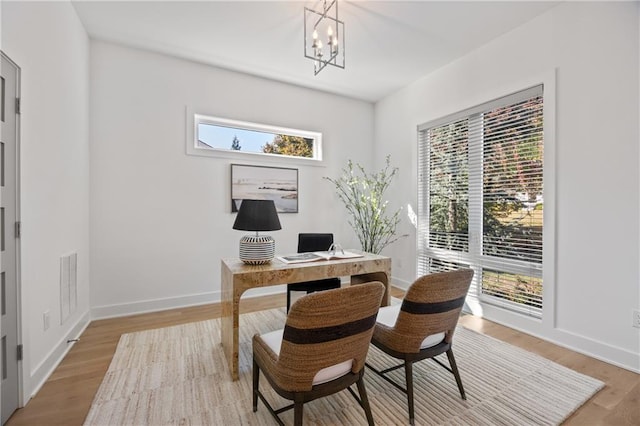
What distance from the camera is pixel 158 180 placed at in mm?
3438

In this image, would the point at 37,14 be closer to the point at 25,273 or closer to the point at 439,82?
the point at 25,273

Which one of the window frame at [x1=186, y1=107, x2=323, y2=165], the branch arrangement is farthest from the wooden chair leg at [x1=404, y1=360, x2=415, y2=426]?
the window frame at [x1=186, y1=107, x2=323, y2=165]

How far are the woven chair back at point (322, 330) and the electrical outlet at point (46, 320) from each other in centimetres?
193

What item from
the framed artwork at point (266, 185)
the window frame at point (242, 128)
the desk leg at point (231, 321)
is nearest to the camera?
the desk leg at point (231, 321)

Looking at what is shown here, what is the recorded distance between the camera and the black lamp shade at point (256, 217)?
6.89 ft

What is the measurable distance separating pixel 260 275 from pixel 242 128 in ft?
8.46

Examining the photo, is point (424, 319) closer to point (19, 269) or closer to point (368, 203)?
point (19, 269)

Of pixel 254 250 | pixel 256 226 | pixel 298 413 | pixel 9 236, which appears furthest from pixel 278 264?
pixel 9 236

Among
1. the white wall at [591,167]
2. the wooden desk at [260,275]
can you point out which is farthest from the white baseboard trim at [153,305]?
the white wall at [591,167]

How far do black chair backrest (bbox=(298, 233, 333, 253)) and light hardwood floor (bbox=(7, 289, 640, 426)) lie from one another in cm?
126

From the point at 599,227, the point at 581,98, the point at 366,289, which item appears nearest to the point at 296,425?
the point at 366,289

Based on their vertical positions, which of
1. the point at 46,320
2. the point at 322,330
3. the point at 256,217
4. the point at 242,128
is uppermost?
the point at 242,128

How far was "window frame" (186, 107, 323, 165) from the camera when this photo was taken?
3.60 metres

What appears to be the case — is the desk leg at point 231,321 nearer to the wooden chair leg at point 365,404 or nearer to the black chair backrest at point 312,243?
the wooden chair leg at point 365,404
